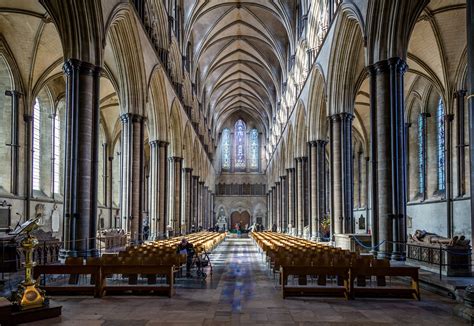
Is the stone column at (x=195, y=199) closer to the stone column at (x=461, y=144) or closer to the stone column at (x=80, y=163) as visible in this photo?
the stone column at (x=461, y=144)

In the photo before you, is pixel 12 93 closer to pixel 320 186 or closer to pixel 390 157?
pixel 320 186

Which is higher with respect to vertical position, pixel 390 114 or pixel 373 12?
pixel 373 12

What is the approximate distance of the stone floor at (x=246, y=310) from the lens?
684 cm

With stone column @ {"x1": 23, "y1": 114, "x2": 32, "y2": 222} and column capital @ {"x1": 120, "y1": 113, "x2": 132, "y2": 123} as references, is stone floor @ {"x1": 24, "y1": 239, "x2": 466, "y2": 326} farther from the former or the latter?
stone column @ {"x1": 23, "y1": 114, "x2": 32, "y2": 222}

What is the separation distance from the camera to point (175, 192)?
33.3 m

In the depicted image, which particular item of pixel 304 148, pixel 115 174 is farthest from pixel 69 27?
pixel 115 174

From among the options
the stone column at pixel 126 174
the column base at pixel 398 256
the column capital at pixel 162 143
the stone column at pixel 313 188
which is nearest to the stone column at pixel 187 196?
the column capital at pixel 162 143

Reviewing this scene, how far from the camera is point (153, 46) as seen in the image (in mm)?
22969

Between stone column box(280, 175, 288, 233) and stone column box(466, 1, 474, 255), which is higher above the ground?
stone column box(466, 1, 474, 255)

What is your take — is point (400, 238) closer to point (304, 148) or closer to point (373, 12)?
point (373, 12)

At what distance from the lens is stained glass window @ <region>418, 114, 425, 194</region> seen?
90.9 ft

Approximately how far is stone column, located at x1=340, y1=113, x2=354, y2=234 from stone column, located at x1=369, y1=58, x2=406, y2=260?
659 centimetres

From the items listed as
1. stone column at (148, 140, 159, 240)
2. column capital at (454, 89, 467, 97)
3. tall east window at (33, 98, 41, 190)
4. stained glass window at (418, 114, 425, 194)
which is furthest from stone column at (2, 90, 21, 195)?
stained glass window at (418, 114, 425, 194)

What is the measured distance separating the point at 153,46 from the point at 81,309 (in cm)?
1752
